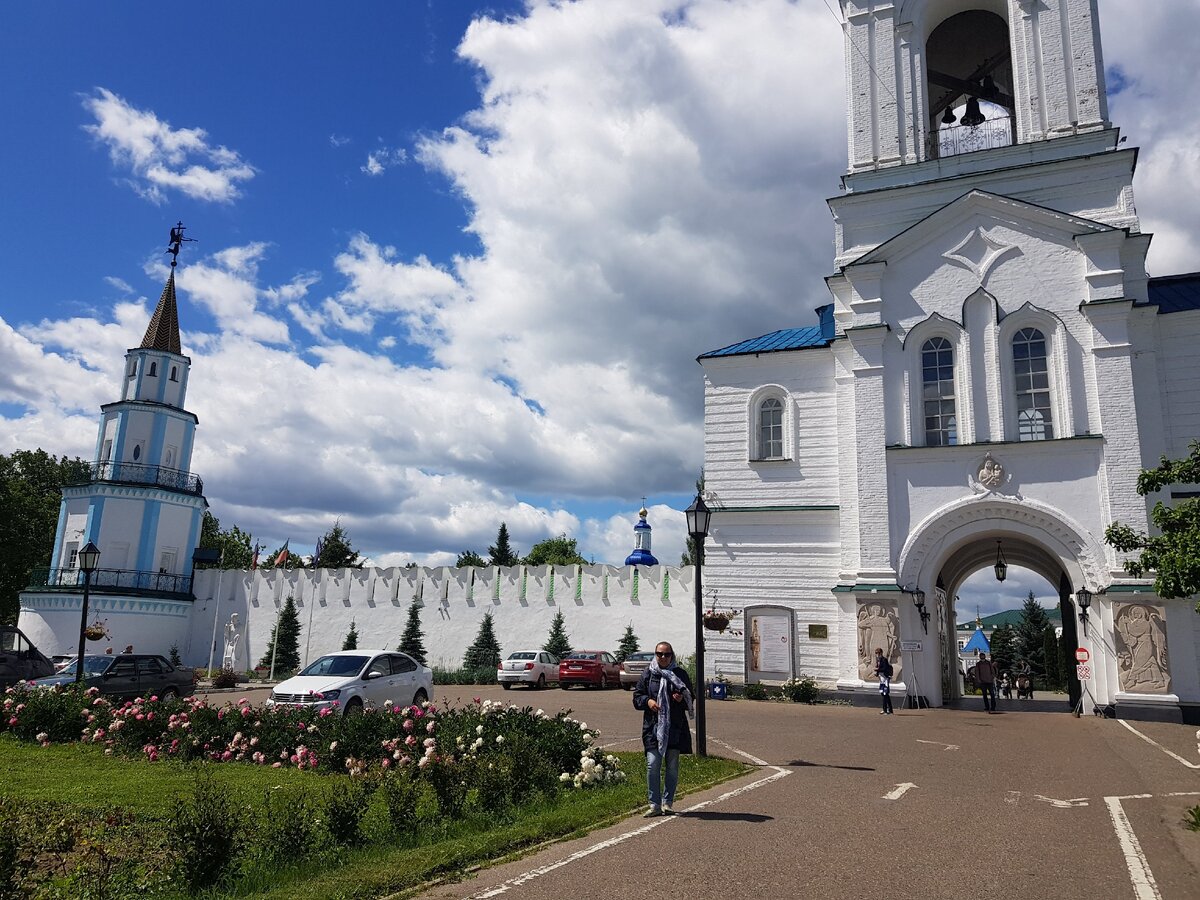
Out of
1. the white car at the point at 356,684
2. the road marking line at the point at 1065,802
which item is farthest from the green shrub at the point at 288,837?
the road marking line at the point at 1065,802

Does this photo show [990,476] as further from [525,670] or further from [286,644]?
[286,644]

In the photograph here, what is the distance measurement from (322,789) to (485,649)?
24.8 meters

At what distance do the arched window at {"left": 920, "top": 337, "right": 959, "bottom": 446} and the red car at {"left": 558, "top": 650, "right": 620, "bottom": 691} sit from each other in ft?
42.4

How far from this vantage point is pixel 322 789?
361 inches

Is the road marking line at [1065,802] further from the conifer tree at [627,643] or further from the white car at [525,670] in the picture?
the conifer tree at [627,643]

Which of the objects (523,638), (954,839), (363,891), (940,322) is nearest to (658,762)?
(954,839)

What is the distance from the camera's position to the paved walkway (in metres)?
6.02

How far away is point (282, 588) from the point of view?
37.2 metres

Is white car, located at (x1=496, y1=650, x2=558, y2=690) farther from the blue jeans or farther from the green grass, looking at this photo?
the blue jeans

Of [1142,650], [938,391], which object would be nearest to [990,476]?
[938,391]

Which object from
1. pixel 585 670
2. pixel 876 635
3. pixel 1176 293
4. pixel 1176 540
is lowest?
pixel 585 670

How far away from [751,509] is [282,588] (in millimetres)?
22395

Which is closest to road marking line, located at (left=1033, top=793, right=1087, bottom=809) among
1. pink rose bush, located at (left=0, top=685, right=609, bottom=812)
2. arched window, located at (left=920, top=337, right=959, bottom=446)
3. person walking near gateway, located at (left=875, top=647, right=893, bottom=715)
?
pink rose bush, located at (left=0, top=685, right=609, bottom=812)

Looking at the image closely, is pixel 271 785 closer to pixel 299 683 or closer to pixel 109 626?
pixel 299 683
